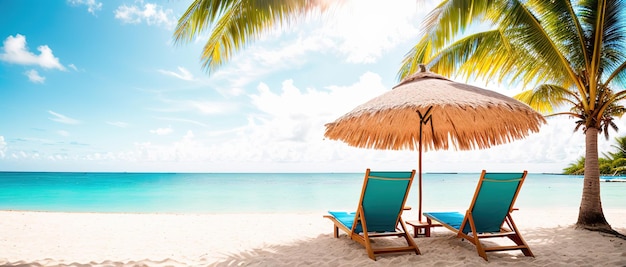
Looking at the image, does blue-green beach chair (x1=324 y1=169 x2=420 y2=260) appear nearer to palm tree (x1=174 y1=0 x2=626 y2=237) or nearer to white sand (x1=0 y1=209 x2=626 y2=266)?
white sand (x1=0 y1=209 x2=626 y2=266)

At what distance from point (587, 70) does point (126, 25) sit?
9.83 metres

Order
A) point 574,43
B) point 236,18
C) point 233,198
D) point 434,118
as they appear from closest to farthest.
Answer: point 236,18, point 434,118, point 574,43, point 233,198

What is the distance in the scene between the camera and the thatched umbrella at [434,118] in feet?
9.89

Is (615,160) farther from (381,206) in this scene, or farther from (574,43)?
(381,206)

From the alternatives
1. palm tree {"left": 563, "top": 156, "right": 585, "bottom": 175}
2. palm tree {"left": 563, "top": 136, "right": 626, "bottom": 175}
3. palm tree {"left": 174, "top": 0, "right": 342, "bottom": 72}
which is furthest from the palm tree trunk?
palm tree {"left": 563, "top": 156, "right": 585, "bottom": 175}

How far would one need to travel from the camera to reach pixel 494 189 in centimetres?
287

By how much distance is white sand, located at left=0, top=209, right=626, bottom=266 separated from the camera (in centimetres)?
276

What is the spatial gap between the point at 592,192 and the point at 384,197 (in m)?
3.45

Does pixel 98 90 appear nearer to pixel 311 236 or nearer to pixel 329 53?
pixel 329 53

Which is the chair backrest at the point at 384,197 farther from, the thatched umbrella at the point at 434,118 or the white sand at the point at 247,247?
the thatched umbrella at the point at 434,118

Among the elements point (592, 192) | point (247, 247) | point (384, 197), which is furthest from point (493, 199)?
point (592, 192)

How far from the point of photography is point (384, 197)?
9.43 feet

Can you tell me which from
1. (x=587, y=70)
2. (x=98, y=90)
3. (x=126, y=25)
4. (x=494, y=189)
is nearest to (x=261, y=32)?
(x=494, y=189)

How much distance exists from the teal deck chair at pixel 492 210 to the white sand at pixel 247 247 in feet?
0.51
